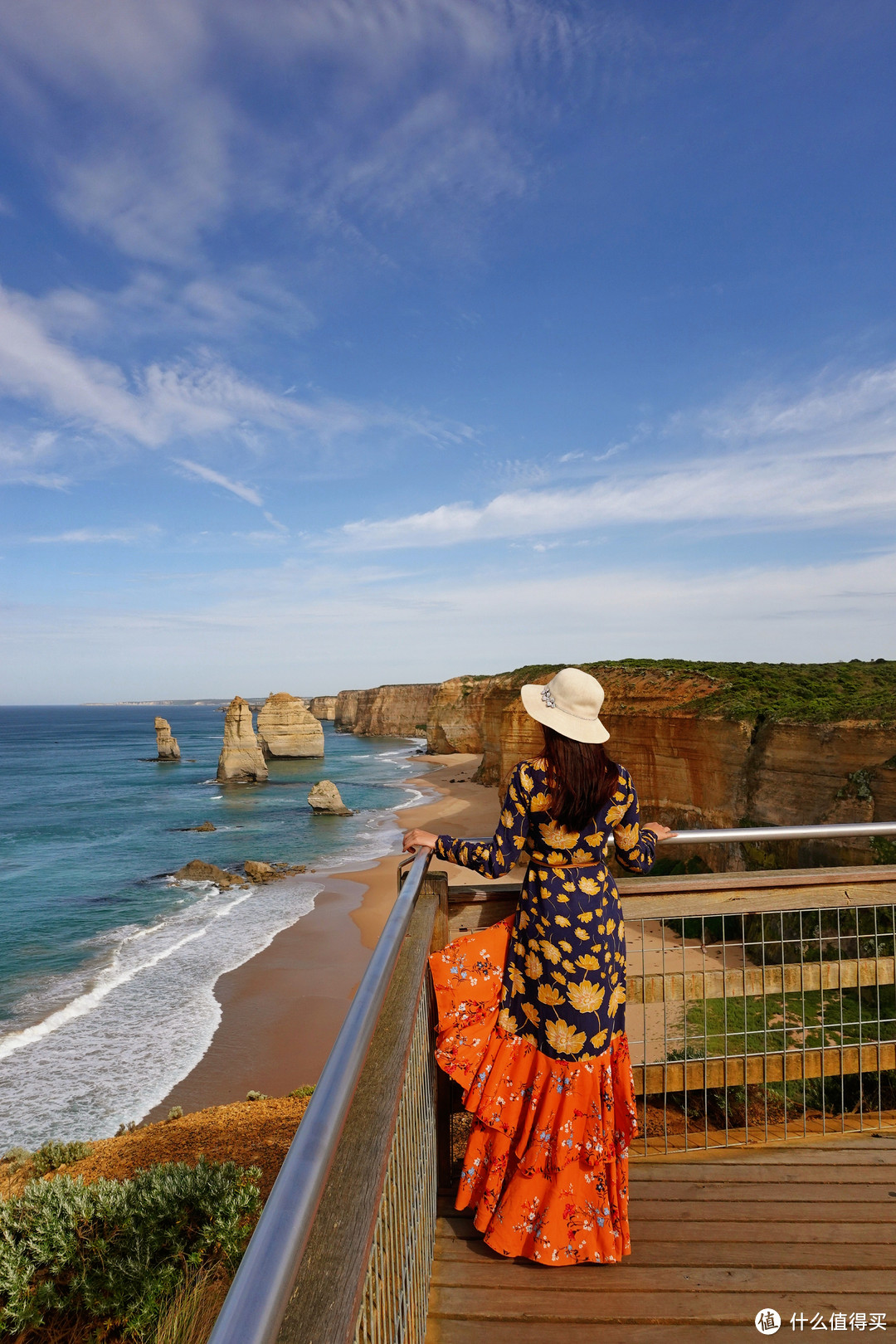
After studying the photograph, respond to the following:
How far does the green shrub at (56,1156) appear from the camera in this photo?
7.58 m

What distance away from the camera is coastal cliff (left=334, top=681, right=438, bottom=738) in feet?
348

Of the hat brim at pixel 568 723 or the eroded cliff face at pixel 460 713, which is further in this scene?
the eroded cliff face at pixel 460 713

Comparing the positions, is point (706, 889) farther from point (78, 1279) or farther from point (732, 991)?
point (78, 1279)

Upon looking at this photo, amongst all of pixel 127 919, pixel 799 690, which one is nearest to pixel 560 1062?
pixel 799 690

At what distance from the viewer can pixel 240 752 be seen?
5666 cm

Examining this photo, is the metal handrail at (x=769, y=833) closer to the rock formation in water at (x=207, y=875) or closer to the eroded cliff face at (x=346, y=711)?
the rock formation in water at (x=207, y=875)

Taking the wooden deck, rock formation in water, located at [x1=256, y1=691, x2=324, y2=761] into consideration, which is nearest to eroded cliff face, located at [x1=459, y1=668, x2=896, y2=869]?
the wooden deck

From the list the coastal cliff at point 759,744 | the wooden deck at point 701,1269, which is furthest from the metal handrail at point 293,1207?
the coastal cliff at point 759,744

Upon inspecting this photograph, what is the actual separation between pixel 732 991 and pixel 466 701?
65369 millimetres

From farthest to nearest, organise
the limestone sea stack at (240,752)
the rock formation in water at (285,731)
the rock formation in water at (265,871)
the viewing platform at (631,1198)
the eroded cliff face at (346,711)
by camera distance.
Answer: the eroded cliff face at (346,711)
the rock formation in water at (285,731)
the limestone sea stack at (240,752)
the rock formation in water at (265,871)
the viewing platform at (631,1198)

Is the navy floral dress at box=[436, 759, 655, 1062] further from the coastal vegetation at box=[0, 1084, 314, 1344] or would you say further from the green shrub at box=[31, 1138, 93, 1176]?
the green shrub at box=[31, 1138, 93, 1176]

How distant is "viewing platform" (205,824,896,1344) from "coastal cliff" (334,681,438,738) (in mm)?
98563

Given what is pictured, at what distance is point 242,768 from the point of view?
185 feet

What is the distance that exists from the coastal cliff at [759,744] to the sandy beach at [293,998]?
711cm
